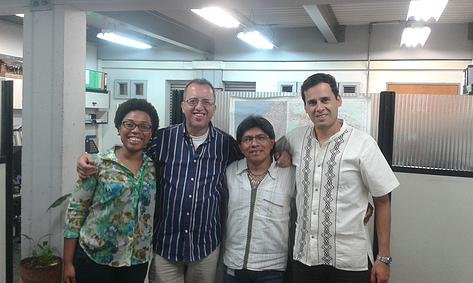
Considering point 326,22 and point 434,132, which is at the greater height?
point 326,22

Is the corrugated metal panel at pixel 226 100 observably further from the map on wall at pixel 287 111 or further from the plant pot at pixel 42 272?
the plant pot at pixel 42 272

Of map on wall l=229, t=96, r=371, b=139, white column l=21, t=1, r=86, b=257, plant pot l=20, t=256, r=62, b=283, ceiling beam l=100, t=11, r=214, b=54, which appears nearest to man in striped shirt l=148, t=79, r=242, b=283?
map on wall l=229, t=96, r=371, b=139

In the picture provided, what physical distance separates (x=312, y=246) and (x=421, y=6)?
335 cm

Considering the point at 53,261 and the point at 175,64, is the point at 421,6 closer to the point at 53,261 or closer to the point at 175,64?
the point at 53,261

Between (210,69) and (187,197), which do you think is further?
(210,69)

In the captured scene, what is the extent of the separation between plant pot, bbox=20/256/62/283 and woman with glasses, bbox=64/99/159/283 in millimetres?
965

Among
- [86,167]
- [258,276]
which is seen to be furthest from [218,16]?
[258,276]

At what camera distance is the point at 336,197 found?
173 centimetres

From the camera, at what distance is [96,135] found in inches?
324

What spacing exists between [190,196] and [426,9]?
351 centimetres

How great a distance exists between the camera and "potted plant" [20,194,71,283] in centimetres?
262

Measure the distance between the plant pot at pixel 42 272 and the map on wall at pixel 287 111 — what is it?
1416 mm

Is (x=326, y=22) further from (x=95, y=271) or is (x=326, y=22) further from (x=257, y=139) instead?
(x=95, y=271)

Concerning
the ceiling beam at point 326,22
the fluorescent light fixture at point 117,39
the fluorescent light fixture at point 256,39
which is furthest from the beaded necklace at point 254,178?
the fluorescent light fixture at point 117,39
